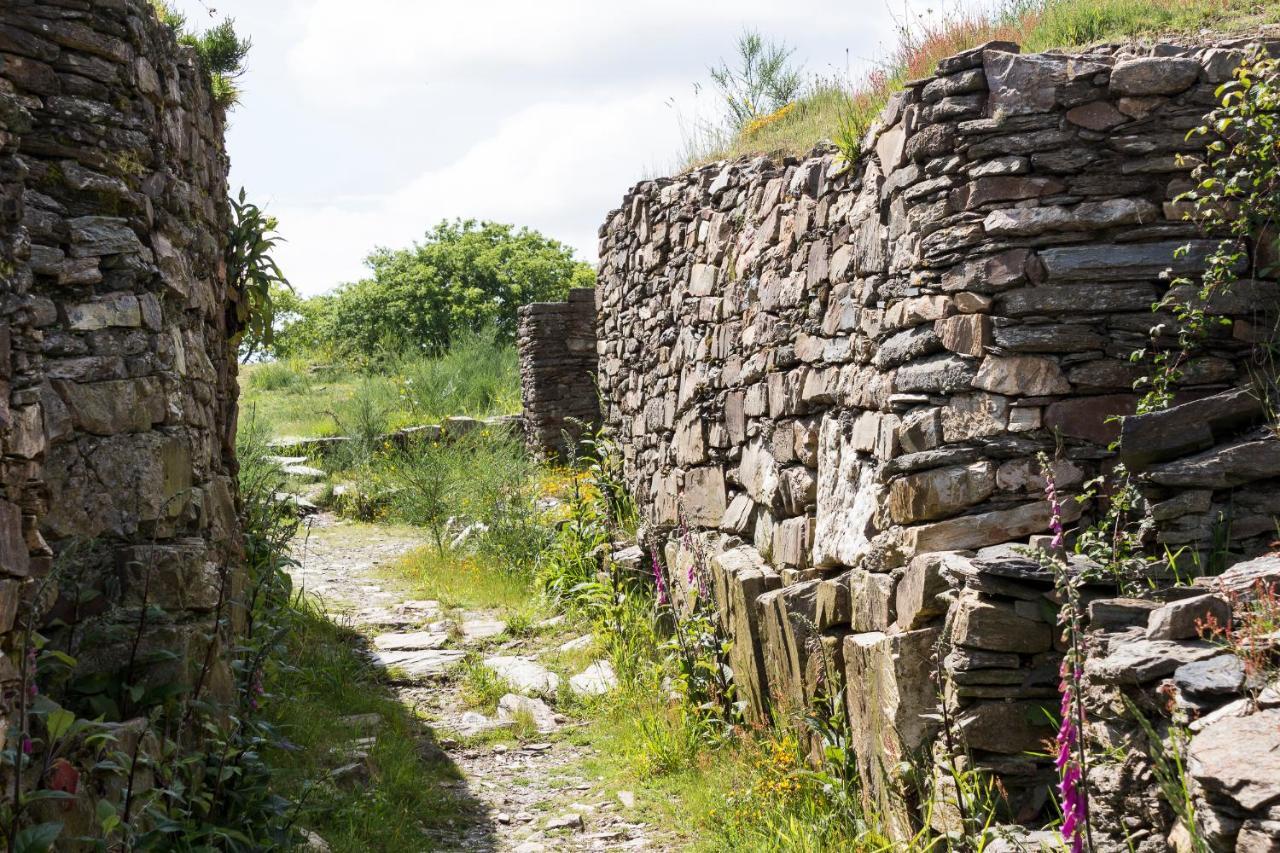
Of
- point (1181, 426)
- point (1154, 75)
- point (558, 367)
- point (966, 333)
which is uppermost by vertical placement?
point (1154, 75)

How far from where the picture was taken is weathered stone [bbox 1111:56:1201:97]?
3982 mm

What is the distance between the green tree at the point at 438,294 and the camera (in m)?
27.3

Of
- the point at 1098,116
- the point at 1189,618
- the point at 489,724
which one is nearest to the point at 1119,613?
the point at 1189,618

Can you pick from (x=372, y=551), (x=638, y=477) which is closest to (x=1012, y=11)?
(x=638, y=477)

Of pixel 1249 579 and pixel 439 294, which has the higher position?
pixel 439 294

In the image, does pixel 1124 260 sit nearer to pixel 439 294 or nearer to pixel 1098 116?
pixel 1098 116

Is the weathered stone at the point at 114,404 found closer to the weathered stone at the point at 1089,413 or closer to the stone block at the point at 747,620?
the stone block at the point at 747,620

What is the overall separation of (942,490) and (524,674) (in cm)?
409

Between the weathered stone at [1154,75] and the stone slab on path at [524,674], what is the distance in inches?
192

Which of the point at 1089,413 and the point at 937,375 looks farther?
the point at 937,375

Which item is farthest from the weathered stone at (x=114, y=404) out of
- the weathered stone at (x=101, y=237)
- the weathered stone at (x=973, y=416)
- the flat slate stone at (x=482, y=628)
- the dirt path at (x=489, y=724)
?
the flat slate stone at (x=482, y=628)

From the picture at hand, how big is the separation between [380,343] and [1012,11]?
20.8 m

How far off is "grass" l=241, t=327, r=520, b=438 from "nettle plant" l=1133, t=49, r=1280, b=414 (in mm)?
13188

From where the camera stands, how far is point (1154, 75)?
4004 millimetres
